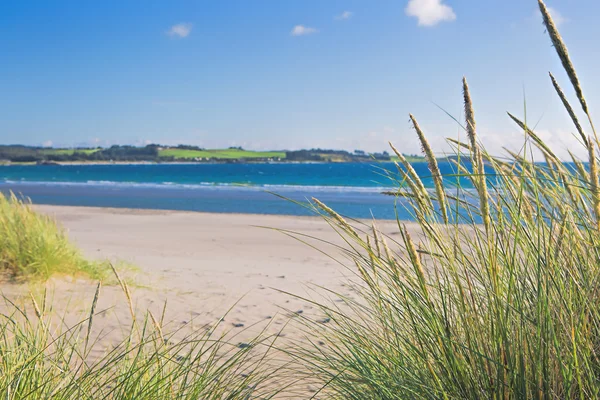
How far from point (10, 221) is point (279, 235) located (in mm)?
8236

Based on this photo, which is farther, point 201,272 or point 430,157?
point 201,272

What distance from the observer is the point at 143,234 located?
1451 centimetres

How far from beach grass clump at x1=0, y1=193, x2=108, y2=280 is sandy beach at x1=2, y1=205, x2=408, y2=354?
0.63ft

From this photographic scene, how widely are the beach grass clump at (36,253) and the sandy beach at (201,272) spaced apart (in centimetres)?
19

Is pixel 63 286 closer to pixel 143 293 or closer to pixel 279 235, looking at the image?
pixel 143 293

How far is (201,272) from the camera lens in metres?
8.49

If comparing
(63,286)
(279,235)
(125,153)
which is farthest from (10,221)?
(125,153)

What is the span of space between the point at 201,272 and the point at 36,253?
102 inches

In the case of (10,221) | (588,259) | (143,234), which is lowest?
(143,234)

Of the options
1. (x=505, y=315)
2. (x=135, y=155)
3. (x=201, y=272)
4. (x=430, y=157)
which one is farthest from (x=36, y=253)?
(x=135, y=155)

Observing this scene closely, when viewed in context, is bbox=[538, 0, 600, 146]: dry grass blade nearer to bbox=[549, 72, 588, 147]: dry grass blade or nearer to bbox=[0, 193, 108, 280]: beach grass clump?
bbox=[549, 72, 588, 147]: dry grass blade

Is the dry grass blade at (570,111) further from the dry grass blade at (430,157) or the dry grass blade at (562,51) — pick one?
the dry grass blade at (430,157)

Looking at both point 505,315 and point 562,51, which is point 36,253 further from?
point 562,51

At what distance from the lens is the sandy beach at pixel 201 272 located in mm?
5570
